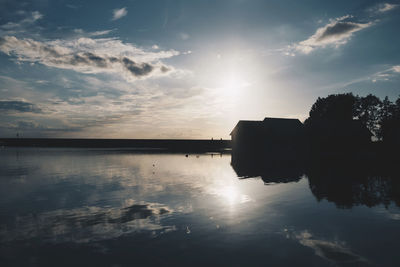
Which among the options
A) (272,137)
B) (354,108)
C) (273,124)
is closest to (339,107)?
(354,108)

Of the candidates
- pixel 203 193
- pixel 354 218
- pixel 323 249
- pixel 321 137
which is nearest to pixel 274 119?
pixel 321 137

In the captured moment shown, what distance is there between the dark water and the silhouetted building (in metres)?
41.7

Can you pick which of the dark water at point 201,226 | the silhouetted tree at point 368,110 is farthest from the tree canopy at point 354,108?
the dark water at point 201,226

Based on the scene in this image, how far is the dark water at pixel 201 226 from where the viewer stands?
868 cm

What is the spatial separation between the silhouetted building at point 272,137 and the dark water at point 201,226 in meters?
41.7

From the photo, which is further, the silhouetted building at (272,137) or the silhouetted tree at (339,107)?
the silhouetted tree at (339,107)

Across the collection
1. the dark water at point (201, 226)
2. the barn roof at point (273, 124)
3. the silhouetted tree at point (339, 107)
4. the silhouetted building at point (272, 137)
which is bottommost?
the dark water at point (201, 226)

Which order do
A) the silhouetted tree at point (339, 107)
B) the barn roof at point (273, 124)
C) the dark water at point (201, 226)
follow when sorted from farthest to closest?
the silhouetted tree at point (339, 107)
the barn roof at point (273, 124)
the dark water at point (201, 226)

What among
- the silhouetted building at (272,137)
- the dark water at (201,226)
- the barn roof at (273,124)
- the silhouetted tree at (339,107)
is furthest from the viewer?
the silhouetted tree at (339,107)

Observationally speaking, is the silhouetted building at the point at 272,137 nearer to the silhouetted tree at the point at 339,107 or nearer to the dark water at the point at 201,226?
the silhouetted tree at the point at 339,107

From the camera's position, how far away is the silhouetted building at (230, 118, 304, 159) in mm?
63000

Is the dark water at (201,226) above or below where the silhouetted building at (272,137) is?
below

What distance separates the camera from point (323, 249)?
30.5ft

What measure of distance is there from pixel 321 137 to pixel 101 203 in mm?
59283
